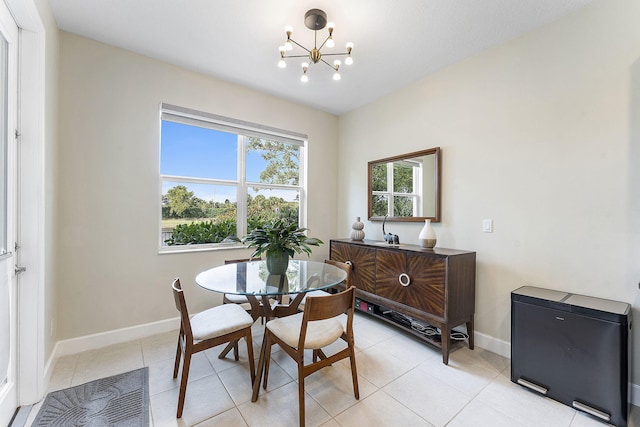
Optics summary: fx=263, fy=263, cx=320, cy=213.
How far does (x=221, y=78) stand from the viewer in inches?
117

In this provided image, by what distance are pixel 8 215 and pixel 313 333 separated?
195cm

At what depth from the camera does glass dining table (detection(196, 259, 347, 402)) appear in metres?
1.72

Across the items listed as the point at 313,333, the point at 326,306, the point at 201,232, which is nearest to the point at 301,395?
the point at 313,333

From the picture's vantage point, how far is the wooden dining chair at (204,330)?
157 centimetres

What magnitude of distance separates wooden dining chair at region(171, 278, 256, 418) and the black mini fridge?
193 centimetres

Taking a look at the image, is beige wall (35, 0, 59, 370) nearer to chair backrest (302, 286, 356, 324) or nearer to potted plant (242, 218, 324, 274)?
potted plant (242, 218, 324, 274)

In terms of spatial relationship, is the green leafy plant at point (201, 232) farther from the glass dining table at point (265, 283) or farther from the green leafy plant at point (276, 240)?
the green leafy plant at point (276, 240)

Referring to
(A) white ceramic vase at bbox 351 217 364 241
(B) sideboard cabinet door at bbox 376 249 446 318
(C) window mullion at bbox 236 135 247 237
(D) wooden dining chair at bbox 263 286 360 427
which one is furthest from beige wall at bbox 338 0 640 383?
(C) window mullion at bbox 236 135 247 237

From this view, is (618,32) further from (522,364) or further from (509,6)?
(522,364)

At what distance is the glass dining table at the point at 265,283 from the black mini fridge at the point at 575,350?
53.1 inches

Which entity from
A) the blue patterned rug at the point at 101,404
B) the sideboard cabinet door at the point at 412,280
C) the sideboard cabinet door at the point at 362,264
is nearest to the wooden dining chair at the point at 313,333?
the blue patterned rug at the point at 101,404

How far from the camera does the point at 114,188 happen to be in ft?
8.02

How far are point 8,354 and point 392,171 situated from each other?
3.50 metres

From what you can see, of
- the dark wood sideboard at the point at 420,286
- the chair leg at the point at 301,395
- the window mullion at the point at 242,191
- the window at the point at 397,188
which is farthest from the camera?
the window mullion at the point at 242,191
